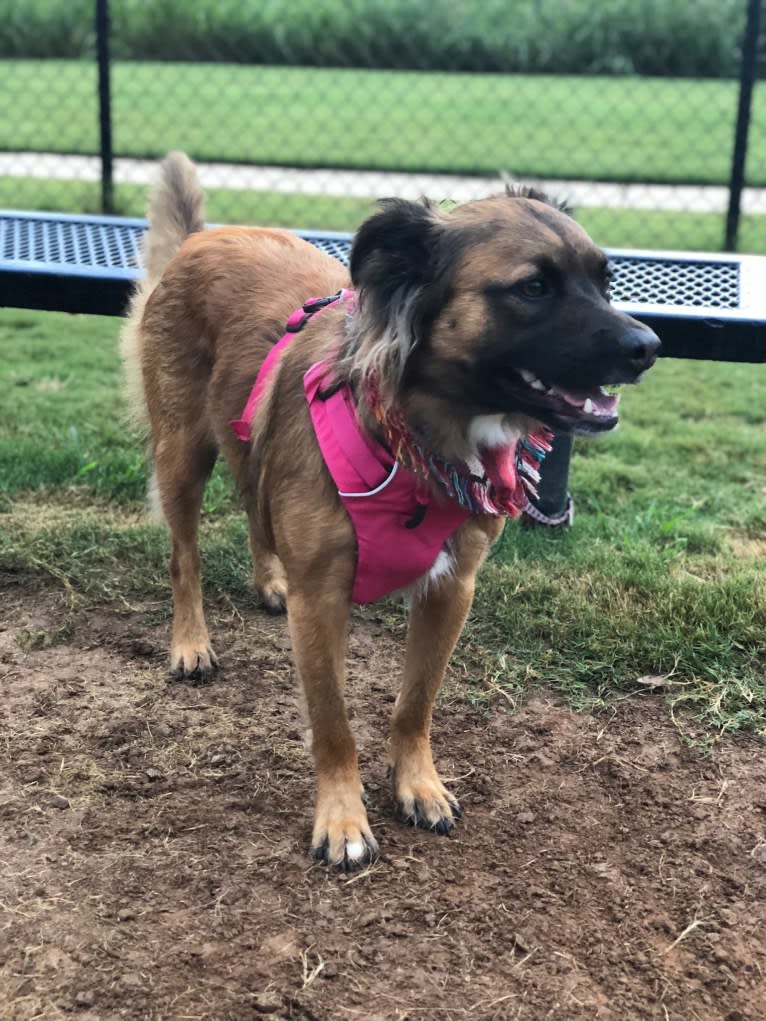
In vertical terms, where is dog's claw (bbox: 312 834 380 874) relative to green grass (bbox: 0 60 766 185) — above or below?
below

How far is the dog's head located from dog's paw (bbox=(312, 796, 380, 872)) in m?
1.02

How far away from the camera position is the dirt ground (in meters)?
2.38

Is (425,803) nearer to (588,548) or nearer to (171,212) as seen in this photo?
(588,548)

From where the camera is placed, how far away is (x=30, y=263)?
13.4ft

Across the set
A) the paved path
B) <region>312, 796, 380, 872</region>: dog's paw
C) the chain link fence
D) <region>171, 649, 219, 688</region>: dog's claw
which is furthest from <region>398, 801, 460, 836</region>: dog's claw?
the paved path

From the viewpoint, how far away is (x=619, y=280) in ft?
14.2

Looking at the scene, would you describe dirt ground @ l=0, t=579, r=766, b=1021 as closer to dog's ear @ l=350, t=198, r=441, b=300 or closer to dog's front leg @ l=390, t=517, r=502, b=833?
dog's front leg @ l=390, t=517, r=502, b=833

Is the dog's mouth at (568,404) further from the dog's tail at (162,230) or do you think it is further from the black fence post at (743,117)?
the black fence post at (743,117)

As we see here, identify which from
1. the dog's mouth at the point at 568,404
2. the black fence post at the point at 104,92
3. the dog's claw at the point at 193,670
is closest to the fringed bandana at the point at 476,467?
the dog's mouth at the point at 568,404

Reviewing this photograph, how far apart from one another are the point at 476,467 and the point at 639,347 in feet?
1.63

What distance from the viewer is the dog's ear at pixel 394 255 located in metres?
2.56

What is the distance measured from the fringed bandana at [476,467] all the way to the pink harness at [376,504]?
0.04 metres

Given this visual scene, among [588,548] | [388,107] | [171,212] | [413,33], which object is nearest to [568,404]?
[588,548]

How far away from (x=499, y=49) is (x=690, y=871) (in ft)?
47.6
